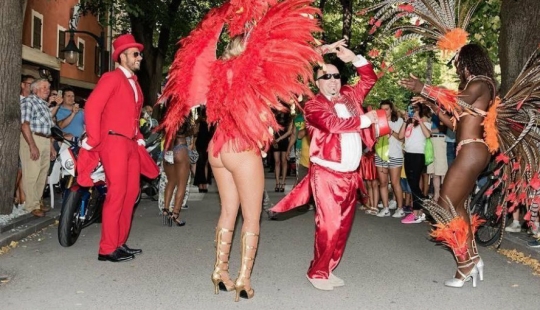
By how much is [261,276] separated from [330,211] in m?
0.98

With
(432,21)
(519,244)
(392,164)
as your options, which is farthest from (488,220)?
(432,21)

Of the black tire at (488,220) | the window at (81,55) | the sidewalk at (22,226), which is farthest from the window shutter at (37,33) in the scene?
the black tire at (488,220)

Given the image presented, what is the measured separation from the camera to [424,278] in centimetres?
631

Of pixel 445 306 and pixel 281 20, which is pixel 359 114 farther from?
pixel 445 306

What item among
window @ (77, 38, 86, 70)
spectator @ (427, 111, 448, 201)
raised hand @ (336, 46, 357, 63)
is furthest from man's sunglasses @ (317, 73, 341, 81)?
window @ (77, 38, 86, 70)

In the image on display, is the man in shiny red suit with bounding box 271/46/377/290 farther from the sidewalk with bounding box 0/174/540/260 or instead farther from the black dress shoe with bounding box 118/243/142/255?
the sidewalk with bounding box 0/174/540/260

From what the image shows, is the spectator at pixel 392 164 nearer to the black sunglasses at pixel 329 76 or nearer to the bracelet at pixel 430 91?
the bracelet at pixel 430 91

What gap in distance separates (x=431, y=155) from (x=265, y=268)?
4.84 m

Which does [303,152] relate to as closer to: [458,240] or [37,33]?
[458,240]

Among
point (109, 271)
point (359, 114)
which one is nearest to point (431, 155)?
point (359, 114)

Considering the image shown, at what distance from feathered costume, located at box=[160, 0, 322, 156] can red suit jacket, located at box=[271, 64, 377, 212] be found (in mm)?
689

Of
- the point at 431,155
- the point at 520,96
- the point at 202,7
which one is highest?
the point at 202,7

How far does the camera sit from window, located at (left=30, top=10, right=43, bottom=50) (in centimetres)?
2620

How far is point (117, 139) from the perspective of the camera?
6887 mm
